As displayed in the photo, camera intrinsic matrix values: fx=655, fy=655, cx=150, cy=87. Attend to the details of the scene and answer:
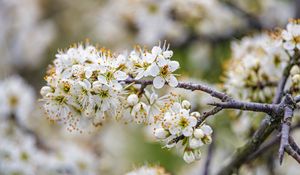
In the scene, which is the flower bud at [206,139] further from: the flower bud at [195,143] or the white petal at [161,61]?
the white petal at [161,61]

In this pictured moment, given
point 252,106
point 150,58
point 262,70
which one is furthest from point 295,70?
point 150,58

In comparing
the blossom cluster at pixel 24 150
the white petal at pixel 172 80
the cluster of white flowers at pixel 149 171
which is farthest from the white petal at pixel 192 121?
the blossom cluster at pixel 24 150

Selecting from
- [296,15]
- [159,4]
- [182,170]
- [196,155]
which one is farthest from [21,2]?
[196,155]

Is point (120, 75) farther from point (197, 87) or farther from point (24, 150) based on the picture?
point (24, 150)

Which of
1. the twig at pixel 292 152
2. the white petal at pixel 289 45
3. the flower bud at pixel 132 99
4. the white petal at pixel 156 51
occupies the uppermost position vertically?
the white petal at pixel 289 45

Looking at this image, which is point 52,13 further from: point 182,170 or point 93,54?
point 93,54

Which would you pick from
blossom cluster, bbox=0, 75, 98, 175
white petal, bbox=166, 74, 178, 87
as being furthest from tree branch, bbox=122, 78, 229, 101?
blossom cluster, bbox=0, 75, 98, 175

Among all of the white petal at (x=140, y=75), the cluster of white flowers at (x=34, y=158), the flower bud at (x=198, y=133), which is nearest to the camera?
the flower bud at (x=198, y=133)
